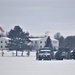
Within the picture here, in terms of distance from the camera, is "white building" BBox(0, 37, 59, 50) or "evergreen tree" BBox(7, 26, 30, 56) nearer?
"evergreen tree" BBox(7, 26, 30, 56)

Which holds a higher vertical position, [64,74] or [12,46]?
[12,46]

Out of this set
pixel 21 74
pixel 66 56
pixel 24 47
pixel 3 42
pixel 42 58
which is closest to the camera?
pixel 21 74

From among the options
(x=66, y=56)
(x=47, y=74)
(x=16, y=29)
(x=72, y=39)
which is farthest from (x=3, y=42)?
(x=47, y=74)

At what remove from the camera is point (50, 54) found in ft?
216

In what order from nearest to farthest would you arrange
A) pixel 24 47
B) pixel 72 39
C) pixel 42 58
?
pixel 42 58 < pixel 24 47 < pixel 72 39

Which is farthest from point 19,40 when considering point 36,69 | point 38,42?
point 38,42

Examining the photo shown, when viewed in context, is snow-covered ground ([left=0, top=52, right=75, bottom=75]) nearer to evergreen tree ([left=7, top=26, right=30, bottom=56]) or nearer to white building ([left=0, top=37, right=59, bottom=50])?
evergreen tree ([left=7, top=26, right=30, bottom=56])

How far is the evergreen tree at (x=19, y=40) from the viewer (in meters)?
103

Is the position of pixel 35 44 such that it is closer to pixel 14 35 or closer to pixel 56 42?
pixel 56 42

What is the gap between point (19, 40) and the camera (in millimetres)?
103938

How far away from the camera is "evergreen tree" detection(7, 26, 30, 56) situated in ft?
339

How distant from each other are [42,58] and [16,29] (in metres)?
41.9

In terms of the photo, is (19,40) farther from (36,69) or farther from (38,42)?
(38,42)

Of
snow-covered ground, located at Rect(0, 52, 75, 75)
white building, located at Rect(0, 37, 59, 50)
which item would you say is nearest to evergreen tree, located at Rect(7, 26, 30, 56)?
snow-covered ground, located at Rect(0, 52, 75, 75)
